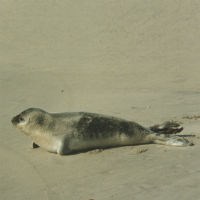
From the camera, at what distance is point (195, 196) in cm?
537

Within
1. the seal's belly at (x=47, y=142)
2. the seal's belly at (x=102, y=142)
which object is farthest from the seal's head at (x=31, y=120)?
the seal's belly at (x=102, y=142)

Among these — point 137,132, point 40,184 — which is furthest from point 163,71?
point 40,184

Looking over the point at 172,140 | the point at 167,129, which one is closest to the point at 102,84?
the point at 167,129

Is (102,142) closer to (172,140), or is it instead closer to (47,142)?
(47,142)

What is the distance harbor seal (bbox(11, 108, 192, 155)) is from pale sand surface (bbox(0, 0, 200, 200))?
0.15 meters

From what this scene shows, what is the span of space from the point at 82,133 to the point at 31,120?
0.67m

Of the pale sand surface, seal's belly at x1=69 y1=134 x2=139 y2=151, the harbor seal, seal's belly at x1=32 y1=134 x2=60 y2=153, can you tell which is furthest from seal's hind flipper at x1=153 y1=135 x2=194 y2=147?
seal's belly at x1=32 y1=134 x2=60 y2=153

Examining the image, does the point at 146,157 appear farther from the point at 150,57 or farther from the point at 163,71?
the point at 150,57

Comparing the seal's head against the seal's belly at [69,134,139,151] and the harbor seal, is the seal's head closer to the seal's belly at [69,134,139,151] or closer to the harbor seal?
the harbor seal

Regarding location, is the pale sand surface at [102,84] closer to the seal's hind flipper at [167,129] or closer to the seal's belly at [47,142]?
the seal's belly at [47,142]

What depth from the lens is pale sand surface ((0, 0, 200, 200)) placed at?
6168 mm

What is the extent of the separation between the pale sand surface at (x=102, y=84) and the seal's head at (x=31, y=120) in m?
0.28

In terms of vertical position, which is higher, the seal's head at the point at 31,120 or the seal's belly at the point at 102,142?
the seal's head at the point at 31,120

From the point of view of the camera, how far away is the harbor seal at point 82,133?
7379mm
